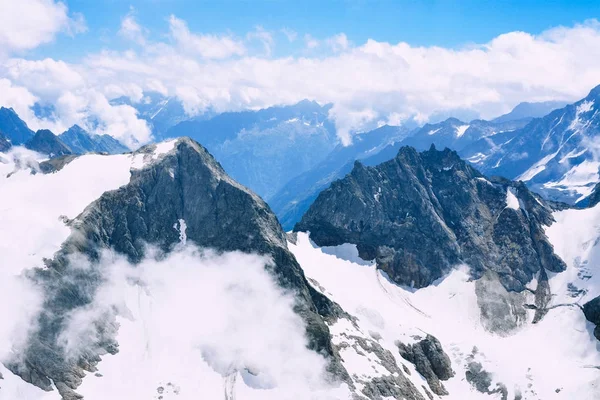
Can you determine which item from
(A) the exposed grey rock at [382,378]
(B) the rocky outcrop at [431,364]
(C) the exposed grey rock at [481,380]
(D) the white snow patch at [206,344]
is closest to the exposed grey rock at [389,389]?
(A) the exposed grey rock at [382,378]

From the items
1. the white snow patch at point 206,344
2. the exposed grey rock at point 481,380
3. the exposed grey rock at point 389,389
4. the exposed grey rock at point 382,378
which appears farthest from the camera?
the exposed grey rock at point 481,380

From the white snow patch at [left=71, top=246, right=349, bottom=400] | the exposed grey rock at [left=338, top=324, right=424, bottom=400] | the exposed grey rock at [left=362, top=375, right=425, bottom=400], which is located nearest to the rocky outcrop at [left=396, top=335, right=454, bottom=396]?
the exposed grey rock at [left=338, top=324, right=424, bottom=400]

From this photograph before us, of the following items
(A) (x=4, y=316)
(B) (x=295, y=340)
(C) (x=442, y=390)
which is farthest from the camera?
(C) (x=442, y=390)

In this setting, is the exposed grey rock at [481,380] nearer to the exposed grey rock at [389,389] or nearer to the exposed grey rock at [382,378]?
the exposed grey rock at [382,378]

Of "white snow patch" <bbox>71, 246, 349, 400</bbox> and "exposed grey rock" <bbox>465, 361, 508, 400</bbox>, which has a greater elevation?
"white snow patch" <bbox>71, 246, 349, 400</bbox>

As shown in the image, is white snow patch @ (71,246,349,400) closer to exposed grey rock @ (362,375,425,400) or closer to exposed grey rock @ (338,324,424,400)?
exposed grey rock @ (362,375,425,400)

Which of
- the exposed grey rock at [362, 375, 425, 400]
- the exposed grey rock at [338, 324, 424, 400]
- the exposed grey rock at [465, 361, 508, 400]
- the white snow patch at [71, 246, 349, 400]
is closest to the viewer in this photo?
the white snow patch at [71, 246, 349, 400]

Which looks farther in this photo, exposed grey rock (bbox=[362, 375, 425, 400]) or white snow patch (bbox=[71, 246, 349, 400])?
exposed grey rock (bbox=[362, 375, 425, 400])

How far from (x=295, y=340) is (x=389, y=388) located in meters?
32.6

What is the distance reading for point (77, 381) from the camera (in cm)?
14912

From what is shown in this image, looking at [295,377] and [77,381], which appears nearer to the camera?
[77,381]

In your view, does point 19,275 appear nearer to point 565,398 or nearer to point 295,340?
point 295,340

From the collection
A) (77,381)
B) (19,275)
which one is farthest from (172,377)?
(19,275)

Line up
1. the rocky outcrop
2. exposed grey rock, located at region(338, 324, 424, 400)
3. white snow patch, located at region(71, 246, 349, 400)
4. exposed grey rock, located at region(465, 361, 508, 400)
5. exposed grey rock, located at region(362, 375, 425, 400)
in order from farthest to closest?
the rocky outcrop < exposed grey rock, located at region(465, 361, 508, 400) < exposed grey rock, located at region(338, 324, 424, 400) < exposed grey rock, located at region(362, 375, 425, 400) < white snow patch, located at region(71, 246, 349, 400)
